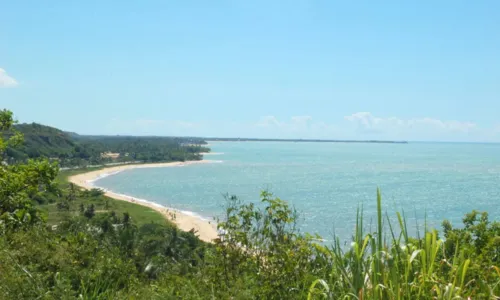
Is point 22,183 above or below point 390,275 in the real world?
below

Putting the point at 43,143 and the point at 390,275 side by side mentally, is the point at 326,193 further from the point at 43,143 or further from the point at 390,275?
the point at 43,143

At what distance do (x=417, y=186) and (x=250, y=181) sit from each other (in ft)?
84.3

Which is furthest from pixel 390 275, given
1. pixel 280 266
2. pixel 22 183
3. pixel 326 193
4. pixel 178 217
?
pixel 326 193

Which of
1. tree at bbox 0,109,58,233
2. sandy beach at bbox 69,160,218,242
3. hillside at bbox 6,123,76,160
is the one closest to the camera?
tree at bbox 0,109,58,233

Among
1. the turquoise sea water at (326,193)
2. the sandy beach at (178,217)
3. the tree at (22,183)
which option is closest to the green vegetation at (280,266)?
the tree at (22,183)

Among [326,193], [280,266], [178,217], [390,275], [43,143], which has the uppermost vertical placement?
[390,275]

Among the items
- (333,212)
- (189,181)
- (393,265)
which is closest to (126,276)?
(393,265)

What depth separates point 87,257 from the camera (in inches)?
190

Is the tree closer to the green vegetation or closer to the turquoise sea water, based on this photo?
the green vegetation

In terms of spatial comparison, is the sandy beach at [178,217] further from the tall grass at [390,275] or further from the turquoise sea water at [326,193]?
the tall grass at [390,275]

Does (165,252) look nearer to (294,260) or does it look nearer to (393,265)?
(294,260)

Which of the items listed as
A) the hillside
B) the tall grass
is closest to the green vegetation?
the tall grass

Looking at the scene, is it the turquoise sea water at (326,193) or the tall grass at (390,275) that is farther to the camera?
the turquoise sea water at (326,193)

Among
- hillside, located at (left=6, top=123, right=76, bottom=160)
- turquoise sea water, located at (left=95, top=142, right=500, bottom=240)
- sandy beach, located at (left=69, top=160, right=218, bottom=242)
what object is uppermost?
hillside, located at (left=6, top=123, right=76, bottom=160)
